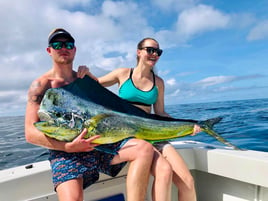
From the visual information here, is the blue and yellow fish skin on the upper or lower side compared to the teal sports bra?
lower

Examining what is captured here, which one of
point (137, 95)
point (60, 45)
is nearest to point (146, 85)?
point (137, 95)

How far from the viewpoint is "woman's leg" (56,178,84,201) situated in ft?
5.27

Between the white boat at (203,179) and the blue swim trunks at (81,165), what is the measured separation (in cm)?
34

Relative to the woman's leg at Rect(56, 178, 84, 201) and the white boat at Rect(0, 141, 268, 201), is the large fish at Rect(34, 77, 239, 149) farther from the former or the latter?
the white boat at Rect(0, 141, 268, 201)

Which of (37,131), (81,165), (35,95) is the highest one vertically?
(35,95)

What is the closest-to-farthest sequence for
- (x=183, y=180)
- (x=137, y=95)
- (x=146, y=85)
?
1. (x=183, y=180)
2. (x=137, y=95)
3. (x=146, y=85)

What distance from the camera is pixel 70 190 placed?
163 cm

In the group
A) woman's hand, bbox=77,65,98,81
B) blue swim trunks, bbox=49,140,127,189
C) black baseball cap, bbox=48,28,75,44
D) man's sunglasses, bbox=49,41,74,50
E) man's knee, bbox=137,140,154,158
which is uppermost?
black baseball cap, bbox=48,28,75,44

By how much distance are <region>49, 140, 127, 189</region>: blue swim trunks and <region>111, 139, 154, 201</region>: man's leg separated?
0.22ft

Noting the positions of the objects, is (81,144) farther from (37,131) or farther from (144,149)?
(144,149)

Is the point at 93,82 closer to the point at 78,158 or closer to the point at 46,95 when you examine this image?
the point at 46,95

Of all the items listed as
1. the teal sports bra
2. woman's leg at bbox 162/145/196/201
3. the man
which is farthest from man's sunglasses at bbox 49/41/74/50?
woman's leg at bbox 162/145/196/201

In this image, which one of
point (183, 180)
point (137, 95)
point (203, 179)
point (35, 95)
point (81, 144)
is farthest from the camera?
point (203, 179)

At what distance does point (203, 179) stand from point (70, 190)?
150 centimetres
